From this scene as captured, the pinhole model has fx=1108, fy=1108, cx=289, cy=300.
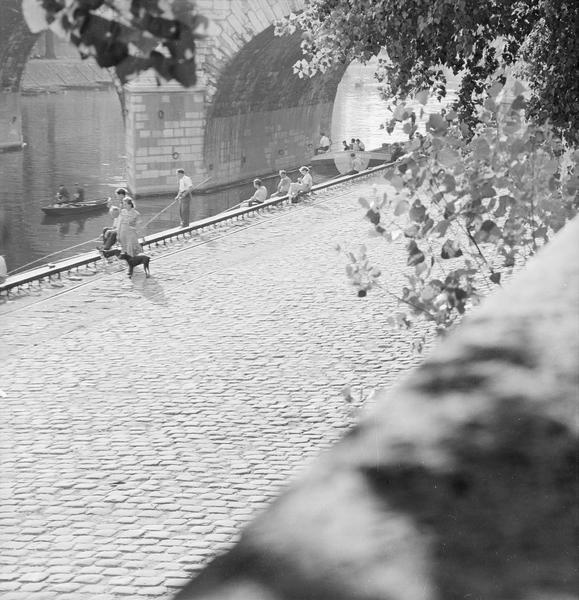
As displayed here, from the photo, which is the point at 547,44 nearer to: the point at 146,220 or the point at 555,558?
the point at 555,558

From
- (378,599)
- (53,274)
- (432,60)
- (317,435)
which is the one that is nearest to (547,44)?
(432,60)

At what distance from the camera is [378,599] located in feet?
3.56

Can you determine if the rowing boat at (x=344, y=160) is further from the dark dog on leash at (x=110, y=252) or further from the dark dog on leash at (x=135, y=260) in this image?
the dark dog on leash at (x=135, y=260)

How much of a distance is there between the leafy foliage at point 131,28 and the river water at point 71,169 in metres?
18.5

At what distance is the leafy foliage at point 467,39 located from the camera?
31.6 feet

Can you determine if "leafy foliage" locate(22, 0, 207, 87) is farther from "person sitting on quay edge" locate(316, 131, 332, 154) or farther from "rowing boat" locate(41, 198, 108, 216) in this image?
"person sitting on quay edge" locate(316, 131, 332, 154)

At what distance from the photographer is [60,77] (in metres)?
62.4

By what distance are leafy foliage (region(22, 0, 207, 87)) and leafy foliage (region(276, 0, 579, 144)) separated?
20.4 ft

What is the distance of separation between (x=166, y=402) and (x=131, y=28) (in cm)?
848

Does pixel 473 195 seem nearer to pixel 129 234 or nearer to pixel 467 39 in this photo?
pixel 467 39

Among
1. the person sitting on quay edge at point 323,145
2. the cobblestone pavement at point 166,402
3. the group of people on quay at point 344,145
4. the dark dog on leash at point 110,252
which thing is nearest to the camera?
the cobblestone pavement at point 166,402

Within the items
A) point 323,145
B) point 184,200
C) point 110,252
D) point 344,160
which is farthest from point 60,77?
point 110,252

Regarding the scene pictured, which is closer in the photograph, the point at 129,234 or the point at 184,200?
the point at 129,234

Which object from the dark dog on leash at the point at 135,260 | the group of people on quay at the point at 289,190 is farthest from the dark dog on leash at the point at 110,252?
the group of people on quay at the point at 289,190
